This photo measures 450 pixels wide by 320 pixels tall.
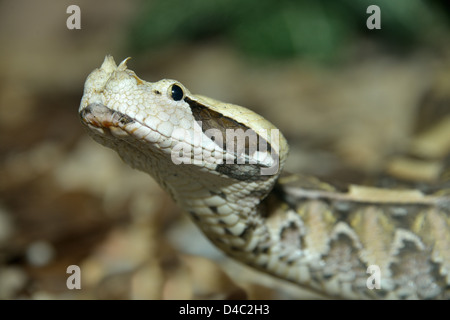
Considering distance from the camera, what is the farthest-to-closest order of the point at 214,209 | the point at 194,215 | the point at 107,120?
1. the point at 194,215
2. the point at 214,209
3. the point at 107,120

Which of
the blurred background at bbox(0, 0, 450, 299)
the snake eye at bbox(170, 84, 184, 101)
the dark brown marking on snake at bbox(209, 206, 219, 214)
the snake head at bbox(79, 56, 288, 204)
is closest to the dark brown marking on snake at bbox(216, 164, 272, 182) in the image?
the snake head at bbox(79, 56, 288, 204)

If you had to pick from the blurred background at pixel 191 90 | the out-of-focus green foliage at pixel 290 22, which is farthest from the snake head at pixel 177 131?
the out-of-focus green foliage at pixel 290 22

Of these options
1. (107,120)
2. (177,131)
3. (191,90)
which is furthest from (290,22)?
(107,120)

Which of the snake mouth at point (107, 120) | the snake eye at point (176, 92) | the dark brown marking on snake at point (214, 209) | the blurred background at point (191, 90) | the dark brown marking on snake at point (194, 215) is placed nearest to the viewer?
the snake mouth at point (107, 120)

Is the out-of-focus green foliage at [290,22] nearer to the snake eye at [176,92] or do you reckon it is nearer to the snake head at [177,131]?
the snake head at [177,131]

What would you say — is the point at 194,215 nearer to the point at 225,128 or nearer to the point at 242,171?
the point at 242,171

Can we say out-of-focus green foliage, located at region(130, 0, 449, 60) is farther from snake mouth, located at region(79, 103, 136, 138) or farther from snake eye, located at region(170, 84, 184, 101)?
snake mouth, located at region(79, 103, 136, 138)
